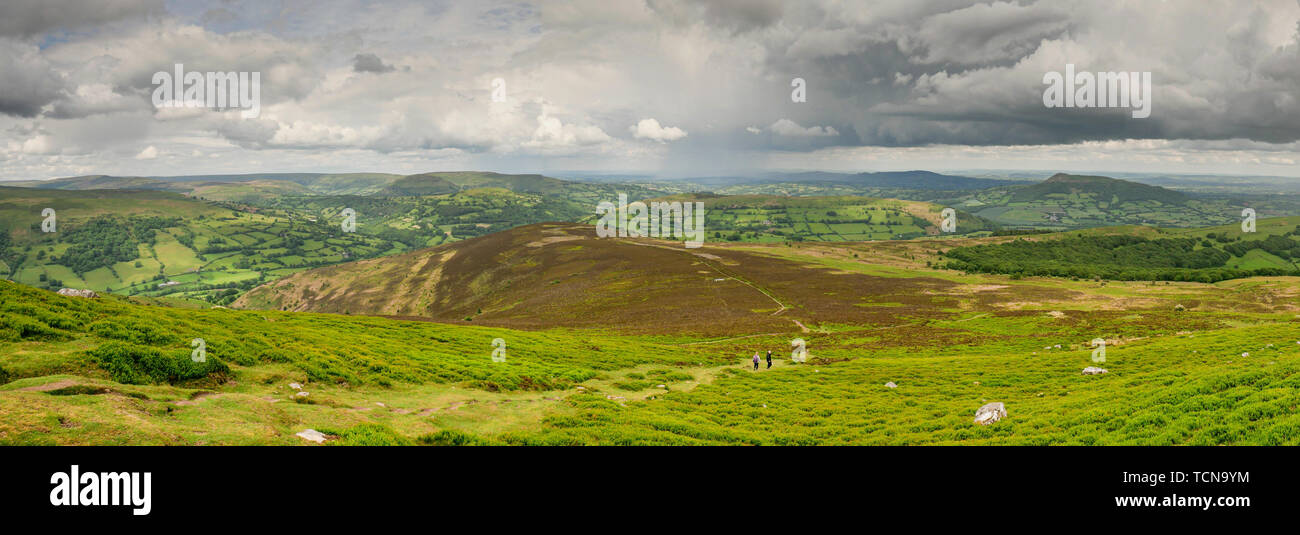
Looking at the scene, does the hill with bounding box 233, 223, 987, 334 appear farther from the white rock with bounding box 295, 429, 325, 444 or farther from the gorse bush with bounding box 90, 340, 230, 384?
the white rock with bounding box 295, 429, 325, 444

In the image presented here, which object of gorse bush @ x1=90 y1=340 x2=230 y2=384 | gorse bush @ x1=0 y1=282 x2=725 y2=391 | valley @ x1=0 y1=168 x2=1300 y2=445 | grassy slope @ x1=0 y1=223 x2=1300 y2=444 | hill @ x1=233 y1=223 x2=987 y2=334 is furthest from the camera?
hill @ x1=233 y1=223 x2=987 y2=334

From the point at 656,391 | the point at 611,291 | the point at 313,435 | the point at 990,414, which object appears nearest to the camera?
the point at 313,435

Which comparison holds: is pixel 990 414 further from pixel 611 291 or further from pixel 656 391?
pixel 611 291

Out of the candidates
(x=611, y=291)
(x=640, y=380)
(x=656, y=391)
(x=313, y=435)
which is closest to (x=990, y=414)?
(x=656, y=391)

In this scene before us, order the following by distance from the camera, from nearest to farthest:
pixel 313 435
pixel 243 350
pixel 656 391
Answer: pixel 313 435
pixel 243 350
pixel 656 391

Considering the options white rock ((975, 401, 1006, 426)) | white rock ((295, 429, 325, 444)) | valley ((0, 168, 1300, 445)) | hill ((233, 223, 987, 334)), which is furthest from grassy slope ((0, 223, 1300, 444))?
hill ((233, 223, 987, 334))

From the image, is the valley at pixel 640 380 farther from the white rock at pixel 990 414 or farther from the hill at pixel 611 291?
the hill at pixel 611 291

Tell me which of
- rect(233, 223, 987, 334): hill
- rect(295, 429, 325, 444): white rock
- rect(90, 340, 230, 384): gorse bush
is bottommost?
rect(233, 223, 987, 334): hill
